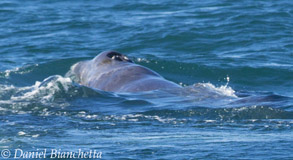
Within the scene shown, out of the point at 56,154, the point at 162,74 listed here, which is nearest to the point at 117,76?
the point at 162,74

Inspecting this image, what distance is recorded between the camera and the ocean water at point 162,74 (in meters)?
6.97

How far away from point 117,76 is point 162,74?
3.85 metres

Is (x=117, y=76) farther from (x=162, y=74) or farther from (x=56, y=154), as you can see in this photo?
(x=56, y=154)

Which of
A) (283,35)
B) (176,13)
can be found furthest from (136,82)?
(176,13)

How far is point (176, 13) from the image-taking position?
21.9 m

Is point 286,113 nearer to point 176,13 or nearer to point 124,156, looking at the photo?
point 124,156

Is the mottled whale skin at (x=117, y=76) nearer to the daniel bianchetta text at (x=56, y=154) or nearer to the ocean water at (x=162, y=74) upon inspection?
the ocean water at (x=162, y=74)

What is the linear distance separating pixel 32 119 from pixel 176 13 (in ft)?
45.7

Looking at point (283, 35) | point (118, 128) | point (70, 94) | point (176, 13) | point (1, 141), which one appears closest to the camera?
point (1, 141)

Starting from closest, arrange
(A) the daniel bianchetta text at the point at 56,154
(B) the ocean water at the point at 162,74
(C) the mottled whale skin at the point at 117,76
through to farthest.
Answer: (A) the daniel bianchetta text at the point at 56,154 < (B) the ocean water at the point at 162,74 < (C) the mottled whale skin at the point at 117,76

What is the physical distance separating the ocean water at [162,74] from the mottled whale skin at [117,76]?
38 centimetres

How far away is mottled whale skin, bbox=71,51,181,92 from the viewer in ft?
34.1

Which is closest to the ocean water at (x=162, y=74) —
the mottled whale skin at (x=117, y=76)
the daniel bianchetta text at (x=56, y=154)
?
the daniel bianchetta text at (x=56, y=154)

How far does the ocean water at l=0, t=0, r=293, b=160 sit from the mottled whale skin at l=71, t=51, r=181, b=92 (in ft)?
1.25
